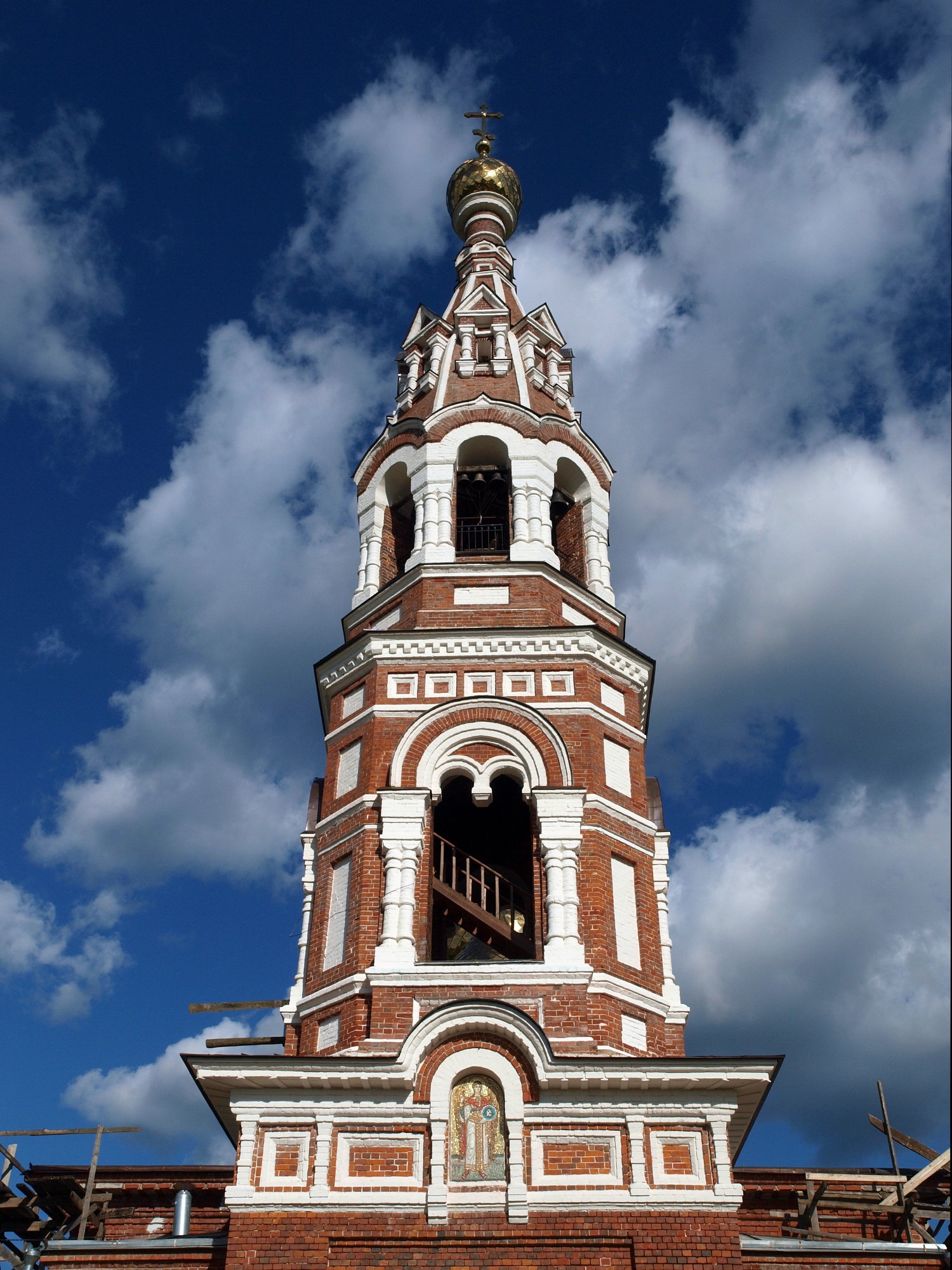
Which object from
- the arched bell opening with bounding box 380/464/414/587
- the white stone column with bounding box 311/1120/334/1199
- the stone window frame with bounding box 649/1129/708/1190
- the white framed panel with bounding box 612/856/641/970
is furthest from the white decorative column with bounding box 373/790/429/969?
the arched bell opening with bounding box 380/464/414/587

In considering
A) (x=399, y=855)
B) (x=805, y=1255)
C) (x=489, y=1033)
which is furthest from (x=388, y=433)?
(x=805, y=1255)

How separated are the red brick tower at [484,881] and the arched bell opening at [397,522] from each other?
0.07m

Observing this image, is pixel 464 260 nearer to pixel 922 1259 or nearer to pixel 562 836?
pixel 562 836

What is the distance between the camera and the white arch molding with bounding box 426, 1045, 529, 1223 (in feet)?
41.8

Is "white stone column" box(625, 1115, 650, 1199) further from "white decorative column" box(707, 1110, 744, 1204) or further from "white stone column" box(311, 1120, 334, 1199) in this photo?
"white stone column" box(311, 1120, 334, 1199)

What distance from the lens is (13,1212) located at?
16.4m

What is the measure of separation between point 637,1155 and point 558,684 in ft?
21.9

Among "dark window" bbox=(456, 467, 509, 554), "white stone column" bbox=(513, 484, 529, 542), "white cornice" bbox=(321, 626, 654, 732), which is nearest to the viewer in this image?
"white cornice" bbox=(321, 626, 654, 732)

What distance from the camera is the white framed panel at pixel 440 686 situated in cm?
1759

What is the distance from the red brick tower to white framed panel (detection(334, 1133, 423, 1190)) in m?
0.02

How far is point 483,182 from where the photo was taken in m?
28.5

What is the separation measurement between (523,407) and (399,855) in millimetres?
8964

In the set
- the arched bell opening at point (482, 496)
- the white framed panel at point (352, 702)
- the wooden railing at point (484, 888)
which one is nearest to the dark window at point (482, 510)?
the arched bell opening at point (482, 496)

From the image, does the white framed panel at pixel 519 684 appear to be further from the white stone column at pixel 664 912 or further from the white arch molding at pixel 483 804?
the white stone column at pixel 664 912
